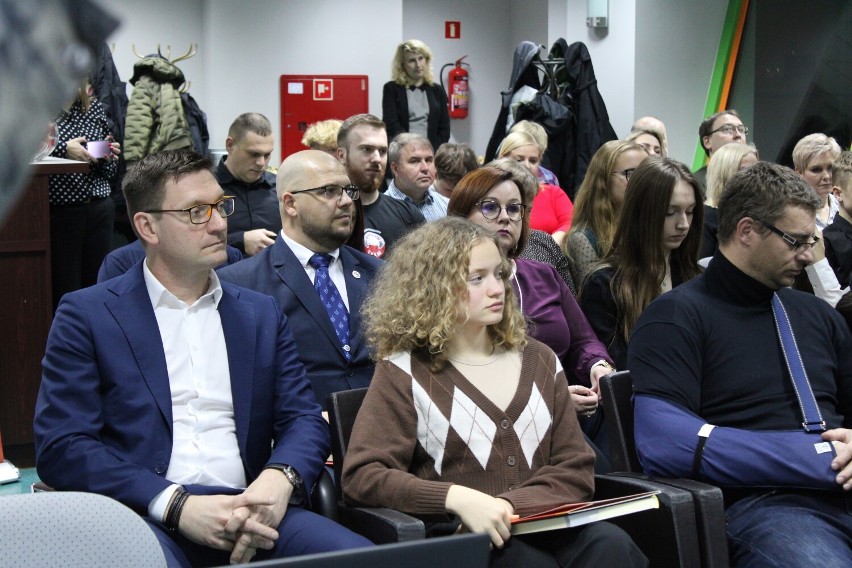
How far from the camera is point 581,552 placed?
217 centimetres

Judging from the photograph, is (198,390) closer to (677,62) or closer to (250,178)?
(250,178)

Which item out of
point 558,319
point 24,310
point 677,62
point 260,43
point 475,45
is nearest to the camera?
point 558,319

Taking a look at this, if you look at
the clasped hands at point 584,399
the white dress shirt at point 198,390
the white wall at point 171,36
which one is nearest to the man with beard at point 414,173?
the clasped hands at point 584,399

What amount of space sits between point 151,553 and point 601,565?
1.05 metres

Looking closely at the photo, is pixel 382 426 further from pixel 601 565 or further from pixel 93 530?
pixel 93 530

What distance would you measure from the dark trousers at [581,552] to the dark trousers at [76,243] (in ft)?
10.5

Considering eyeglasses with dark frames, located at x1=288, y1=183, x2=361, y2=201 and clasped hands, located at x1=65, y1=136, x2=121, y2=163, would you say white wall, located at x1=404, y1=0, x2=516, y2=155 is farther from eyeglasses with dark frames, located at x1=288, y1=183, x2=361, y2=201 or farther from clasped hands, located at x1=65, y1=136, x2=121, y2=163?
eyeglasses with dark frames, located at x1=288, y1=183, x2=361, y2=201

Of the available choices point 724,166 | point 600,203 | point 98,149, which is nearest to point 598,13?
point 724,166

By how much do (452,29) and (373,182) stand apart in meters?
4.99

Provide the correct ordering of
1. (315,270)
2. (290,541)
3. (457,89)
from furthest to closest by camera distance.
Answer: (457,89) < (315,270) < (290,541)

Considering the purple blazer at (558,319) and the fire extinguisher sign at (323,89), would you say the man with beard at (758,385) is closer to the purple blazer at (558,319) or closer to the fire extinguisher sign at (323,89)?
the purple blazer at (558,319)

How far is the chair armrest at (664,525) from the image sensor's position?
89.5 inches

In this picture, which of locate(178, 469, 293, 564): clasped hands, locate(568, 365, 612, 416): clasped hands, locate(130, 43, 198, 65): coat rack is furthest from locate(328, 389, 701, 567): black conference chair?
locate(130, 43, 198, 65): coat rack

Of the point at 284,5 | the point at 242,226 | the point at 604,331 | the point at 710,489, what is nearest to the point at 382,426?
the point at 710,489
